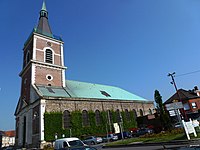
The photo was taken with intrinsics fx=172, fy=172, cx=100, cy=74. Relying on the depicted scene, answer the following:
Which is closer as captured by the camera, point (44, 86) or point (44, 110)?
point (44, 110)

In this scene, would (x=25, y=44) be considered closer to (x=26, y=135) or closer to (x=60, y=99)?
(x=60, y=99)

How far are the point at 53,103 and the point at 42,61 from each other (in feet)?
31.4

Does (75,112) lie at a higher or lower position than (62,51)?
lower

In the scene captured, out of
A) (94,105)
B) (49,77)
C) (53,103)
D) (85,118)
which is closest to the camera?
(53,103)

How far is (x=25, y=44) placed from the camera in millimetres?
38969

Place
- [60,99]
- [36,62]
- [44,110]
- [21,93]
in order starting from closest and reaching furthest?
[44,110], [60,99], [36,62], [21,93]

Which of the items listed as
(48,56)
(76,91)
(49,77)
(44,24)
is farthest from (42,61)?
(44,24)

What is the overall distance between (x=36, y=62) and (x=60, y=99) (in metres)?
8.79

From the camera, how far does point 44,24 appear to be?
40469 mm

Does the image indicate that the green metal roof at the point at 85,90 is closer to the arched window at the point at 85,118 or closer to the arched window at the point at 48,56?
the arched window at the point at 85,118

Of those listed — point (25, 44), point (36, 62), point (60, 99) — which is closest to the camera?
point (60, 99)

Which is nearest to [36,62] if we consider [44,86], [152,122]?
[44,86]

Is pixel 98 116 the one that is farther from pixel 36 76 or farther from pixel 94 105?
pixel 36 76

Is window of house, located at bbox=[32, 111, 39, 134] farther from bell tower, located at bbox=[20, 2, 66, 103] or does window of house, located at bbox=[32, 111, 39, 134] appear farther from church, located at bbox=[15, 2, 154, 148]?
bell tower, located at bbox=[20, 2, 66, 103]
